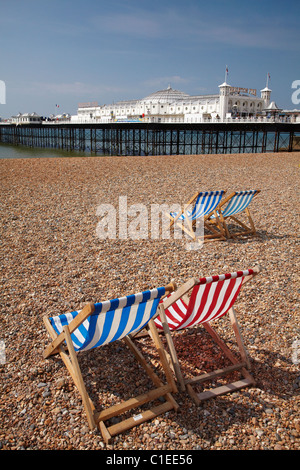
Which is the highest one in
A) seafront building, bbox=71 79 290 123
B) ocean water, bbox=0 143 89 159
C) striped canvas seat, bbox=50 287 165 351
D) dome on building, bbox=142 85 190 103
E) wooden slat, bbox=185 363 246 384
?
dome on building, bbox=142 85 190 103

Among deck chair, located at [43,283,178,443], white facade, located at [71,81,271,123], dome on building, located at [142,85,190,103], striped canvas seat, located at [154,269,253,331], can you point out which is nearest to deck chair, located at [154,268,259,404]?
striped canvas seat, located at [154,269,253,331]

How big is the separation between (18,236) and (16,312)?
236cm

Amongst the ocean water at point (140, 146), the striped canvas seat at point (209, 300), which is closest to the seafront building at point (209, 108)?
the ocean water at point (140, 146)

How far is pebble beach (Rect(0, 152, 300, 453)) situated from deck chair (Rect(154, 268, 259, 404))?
8 cm

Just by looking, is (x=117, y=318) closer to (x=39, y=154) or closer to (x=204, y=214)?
(x=204, y=214)

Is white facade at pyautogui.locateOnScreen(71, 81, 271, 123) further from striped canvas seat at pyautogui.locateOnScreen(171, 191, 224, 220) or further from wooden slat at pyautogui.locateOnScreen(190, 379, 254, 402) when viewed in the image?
wooden slat at pyautogui.locateOnScreen(190, 379, 254, 402)

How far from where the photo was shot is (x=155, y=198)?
801 centimetres

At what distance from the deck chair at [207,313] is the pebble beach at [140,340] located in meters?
0.08

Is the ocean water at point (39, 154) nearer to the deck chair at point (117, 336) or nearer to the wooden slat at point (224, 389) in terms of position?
→ the deck chair at point (117, 336)

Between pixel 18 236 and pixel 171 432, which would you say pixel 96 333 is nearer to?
pixel 171 432

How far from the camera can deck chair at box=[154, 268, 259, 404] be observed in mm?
2406

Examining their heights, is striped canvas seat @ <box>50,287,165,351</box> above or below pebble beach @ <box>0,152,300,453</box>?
above

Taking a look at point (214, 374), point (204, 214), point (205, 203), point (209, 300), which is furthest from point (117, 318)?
point (204, 214)
